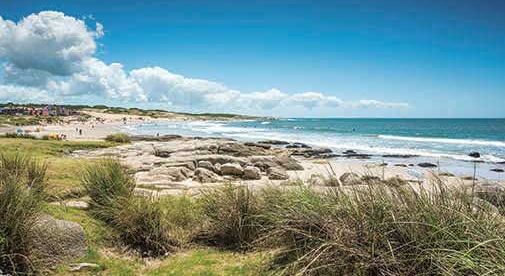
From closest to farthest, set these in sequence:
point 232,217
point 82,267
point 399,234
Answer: point 399,234, point 82,267, point 232,217

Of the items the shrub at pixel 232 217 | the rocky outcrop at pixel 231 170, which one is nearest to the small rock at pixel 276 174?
the rocky outcrop at pixel 231 170

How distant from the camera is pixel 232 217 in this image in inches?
301

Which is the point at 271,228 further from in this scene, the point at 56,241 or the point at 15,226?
the point at 15,226

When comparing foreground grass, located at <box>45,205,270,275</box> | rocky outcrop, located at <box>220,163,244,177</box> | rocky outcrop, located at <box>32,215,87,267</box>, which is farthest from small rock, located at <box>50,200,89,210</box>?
rocky outcrop, located at <box>220,163,244,177</box>

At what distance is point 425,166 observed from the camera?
28.5 m

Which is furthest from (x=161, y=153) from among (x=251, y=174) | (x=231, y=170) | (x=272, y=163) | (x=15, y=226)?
(x=15, y=226)

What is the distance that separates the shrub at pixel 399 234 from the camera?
13.5ft

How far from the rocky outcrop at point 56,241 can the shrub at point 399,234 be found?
3631 millimetres

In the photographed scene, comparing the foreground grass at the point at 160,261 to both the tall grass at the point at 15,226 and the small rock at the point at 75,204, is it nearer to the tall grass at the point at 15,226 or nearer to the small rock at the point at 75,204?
the tall grass at the point at 15,226

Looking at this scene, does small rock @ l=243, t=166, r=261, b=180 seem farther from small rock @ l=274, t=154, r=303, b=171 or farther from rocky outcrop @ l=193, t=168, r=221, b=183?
small rock @ l=274, t=154, r=303, b=171

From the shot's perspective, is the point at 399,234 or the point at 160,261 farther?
the point at 160,261

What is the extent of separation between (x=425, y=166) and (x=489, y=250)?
2697cm

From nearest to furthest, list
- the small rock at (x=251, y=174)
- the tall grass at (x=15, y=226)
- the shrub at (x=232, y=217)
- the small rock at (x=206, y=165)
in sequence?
the tall grass at (x=15, y=226)
the shrub at (x=232, y=217)
the small rock at (x=251, y=174)
the small rock at (x=206, y=165)

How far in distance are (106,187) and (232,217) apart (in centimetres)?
311
